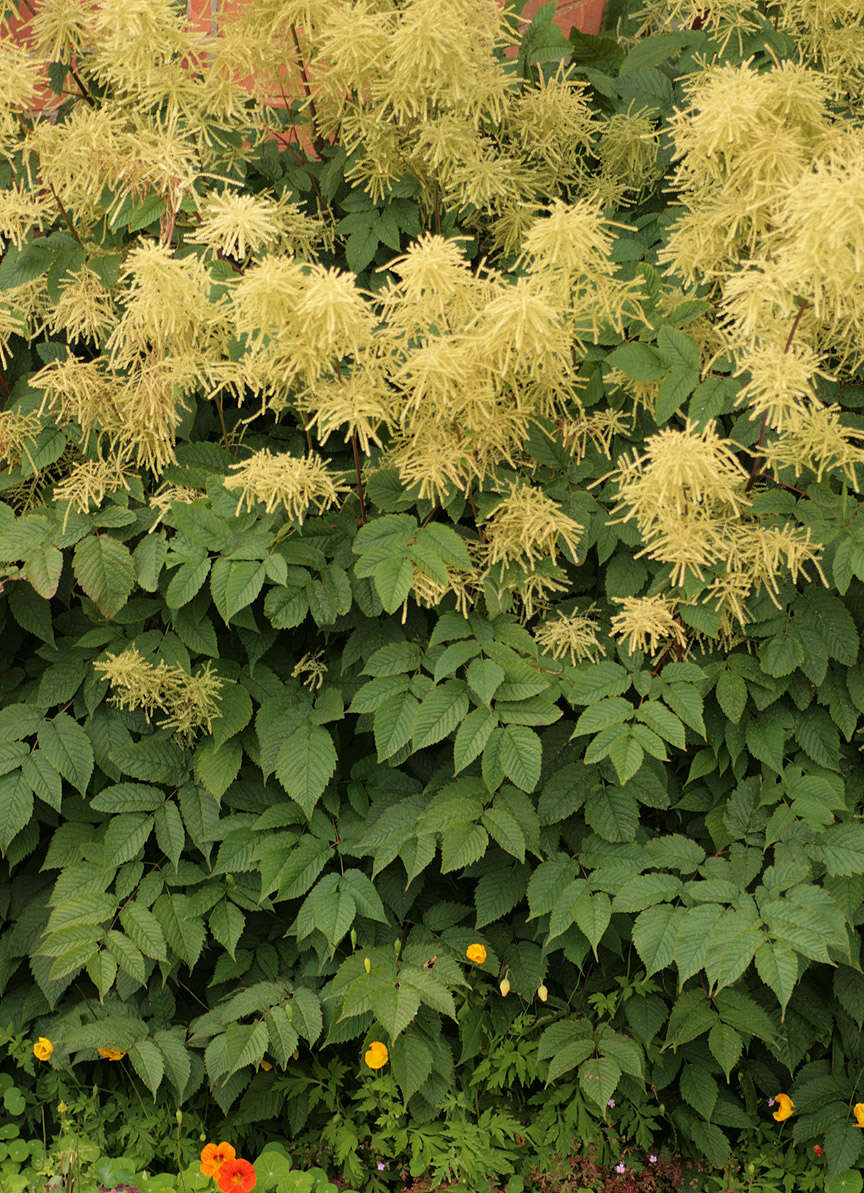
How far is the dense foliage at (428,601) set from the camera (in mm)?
2121

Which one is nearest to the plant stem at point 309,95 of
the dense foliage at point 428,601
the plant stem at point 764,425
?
the dense foliage at point 428,601

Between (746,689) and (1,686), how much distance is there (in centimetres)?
159

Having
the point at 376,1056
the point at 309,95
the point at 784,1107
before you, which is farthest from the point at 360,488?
the point at 784,1107

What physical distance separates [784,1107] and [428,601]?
1.29 m

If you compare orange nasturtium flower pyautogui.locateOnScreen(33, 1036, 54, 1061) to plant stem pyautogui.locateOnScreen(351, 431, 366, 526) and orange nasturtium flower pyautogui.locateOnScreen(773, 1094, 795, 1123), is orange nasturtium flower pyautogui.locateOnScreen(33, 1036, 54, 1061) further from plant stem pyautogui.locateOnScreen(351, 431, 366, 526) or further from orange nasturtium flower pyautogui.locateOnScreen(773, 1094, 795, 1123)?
orange nasturtium flower pyautogui.locateOnScreen(773, 1094, 795, 1123)

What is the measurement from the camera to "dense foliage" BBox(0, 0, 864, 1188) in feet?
6.96

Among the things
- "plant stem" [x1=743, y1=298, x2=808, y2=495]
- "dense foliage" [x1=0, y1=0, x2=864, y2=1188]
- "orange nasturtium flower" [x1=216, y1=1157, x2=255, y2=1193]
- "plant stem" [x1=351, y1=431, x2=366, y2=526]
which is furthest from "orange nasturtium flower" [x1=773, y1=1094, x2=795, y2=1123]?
"plant stem" [x1=351, y1=431, x2=366, y2=526]

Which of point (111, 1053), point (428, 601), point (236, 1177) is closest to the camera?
point (236, 1177)

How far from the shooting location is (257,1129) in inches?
99.3

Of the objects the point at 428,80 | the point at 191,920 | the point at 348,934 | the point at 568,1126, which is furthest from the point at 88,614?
the point at 568,1126

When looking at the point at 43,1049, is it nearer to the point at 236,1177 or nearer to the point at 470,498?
the point at 236,1177

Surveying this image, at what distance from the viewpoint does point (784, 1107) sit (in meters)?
2.40

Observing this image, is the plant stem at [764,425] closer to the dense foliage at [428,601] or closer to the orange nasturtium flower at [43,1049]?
the dense foliage at [428,601]

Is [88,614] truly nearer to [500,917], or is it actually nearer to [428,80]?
[500,917]
